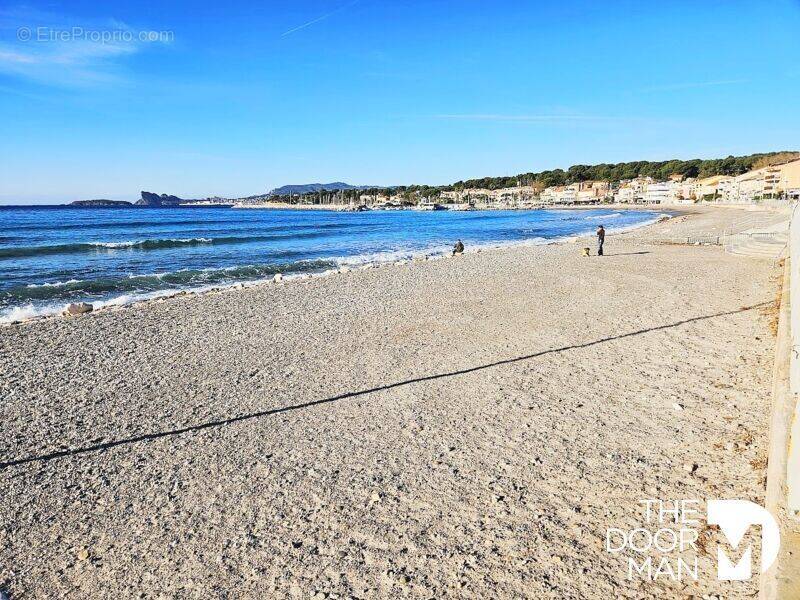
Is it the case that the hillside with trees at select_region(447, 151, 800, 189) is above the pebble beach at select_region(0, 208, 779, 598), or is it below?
above

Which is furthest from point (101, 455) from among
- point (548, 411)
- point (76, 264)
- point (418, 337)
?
point (76, 264)

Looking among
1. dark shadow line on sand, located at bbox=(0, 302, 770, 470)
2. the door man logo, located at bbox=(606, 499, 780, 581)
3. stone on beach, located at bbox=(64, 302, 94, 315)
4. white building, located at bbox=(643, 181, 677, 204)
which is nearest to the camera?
the door man logo, located at bbox=(606, 499, 780, 581)

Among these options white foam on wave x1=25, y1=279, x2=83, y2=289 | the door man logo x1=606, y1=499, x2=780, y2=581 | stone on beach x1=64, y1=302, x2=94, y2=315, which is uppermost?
white foam on wave x1=25, y1=279, x2=83, y2=289

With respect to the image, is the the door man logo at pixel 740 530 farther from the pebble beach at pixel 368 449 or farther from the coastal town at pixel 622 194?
the coastal town at pixel 622 194

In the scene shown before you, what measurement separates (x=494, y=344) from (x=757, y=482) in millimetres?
4869

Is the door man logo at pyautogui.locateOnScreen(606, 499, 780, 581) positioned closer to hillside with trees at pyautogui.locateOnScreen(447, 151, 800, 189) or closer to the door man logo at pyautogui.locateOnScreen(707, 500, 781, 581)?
the door man logo at pyautogui.locateOnScreen(707, 500, 781, 581)

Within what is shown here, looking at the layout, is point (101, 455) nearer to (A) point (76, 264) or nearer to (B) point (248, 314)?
(B) point (248, 314)

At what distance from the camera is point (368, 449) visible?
16.8 ft

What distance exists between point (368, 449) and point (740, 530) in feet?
10.8

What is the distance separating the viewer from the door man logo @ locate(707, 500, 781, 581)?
3193mm

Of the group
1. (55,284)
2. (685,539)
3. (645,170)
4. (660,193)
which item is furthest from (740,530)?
(645,170)

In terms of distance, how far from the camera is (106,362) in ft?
26.8

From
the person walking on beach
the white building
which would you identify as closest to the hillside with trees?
the white building

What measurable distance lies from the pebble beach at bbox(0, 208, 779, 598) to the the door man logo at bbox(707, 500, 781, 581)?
12cm
